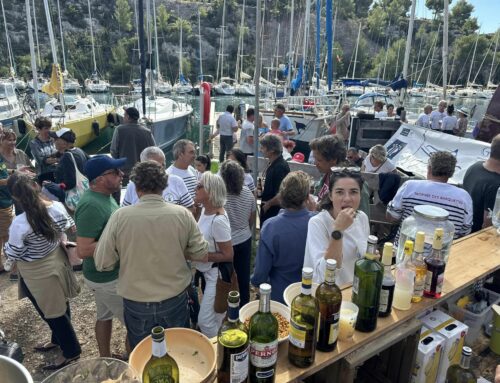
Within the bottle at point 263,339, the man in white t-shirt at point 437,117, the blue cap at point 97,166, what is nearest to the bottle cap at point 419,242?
the bottle at point 263,339

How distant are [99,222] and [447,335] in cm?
226

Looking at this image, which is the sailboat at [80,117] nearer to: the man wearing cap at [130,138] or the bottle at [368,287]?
the man wearing cap at [130,138]

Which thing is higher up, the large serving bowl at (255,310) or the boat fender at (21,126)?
the large serving bowl at (255,310)

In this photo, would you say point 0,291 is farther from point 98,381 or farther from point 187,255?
point 98,381

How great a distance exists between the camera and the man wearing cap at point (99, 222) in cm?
252

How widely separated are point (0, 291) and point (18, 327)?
0.86m

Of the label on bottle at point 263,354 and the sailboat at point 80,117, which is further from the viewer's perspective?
the sailboat at point 80,117

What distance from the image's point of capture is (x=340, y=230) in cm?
193

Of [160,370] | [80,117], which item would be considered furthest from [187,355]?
[80,117]

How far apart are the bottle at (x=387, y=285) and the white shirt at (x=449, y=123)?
1120 cm

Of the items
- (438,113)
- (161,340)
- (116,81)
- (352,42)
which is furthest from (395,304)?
(352,42)

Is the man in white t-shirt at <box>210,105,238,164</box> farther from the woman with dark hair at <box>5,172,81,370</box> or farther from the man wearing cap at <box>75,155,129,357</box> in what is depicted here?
the man wearing cap at <box>75,155,129,357</box>

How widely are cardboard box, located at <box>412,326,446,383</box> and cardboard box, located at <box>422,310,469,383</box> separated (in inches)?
1.1

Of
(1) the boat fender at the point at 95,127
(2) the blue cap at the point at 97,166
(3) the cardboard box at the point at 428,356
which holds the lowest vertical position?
(1) the boat fender at the point at 95,127
